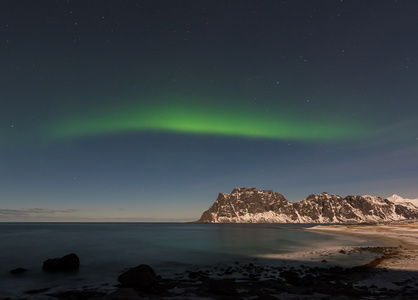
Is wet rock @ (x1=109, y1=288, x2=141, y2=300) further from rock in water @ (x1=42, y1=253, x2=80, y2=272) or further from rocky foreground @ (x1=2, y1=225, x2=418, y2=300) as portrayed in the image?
rock in water @ (x1=42, y1=253, x2=80, y2=272)

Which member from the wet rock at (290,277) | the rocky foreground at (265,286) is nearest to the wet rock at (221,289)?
the rocky foreground at (265,286)

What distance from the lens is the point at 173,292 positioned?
20.0m

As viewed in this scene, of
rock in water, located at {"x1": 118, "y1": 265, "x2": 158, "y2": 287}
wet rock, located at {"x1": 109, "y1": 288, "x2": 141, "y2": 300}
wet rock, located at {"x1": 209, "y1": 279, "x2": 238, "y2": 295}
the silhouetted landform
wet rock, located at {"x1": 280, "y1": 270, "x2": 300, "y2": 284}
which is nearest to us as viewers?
wet rock, located at {"x1": 109, "y1": 288, "x2": 141, "y2": 300}

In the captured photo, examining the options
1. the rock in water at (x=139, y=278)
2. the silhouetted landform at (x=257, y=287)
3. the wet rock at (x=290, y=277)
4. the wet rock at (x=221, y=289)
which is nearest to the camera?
the silhouetted landform at (x=257, y=287)

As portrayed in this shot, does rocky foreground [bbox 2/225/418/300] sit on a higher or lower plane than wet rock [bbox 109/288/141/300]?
lower

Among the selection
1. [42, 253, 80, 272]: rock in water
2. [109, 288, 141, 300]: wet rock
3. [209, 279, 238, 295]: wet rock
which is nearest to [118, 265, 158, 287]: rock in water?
[109, 288, 141, 300]: wet rock

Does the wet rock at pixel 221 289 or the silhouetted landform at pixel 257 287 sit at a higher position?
the wet rock at pixel 221 289

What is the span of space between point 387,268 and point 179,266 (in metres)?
24.8

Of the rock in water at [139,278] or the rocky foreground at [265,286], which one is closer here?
the rocky foreground at [265,286]

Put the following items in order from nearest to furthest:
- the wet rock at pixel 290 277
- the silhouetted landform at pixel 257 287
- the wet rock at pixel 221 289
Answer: the silhouetted landform at pixel 257 287
the wet rock at pixel 221 289
the wet rock at pixel 290 277

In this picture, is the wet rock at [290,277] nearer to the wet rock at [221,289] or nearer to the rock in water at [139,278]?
the wet rock at [221,289]

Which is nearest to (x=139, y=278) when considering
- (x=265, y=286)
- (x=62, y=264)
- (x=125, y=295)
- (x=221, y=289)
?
(x=125, y=295)

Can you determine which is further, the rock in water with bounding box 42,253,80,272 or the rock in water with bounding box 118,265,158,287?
the rock in water with bounding box 42,253,80,272

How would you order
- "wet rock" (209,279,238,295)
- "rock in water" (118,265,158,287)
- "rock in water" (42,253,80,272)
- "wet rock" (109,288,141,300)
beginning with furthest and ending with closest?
"rock in water" (42,253,80,272)
"rock in water" (118,265,158,287)
"wet rock" (209,279,238,295)
"wet rock" (109,288,141,300)
